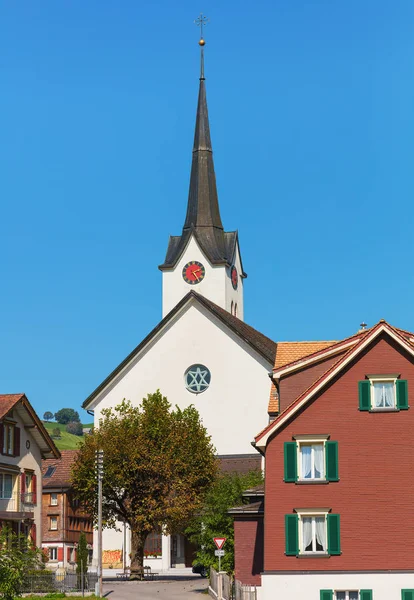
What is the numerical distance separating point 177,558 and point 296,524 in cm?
3713

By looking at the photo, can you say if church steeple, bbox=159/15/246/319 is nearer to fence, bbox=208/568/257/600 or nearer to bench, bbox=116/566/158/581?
bench, bbox=116/566/158/581

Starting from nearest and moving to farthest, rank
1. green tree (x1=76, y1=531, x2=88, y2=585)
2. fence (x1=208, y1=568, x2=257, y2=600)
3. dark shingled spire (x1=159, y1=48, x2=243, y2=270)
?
fence (x1=208, y1=568, x2=257, y2=600), green tree (x1=76, y1=531, x2=88, y2=585), dark shingled spire (x1=159, y1=48, x2=243, y2=270)

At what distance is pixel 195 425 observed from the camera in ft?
211

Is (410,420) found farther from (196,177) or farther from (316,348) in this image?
(196,177)

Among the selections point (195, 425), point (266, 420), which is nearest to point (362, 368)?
point (195, 425)

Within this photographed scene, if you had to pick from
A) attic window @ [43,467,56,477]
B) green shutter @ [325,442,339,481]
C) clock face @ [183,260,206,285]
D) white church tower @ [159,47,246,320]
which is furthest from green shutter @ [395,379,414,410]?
attic window @ [43,467,56,477]

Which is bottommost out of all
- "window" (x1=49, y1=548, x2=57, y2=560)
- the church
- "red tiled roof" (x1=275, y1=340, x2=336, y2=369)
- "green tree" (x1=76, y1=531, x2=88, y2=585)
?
"green tree" (x1=76, y1=531, x2=88, y2=585)

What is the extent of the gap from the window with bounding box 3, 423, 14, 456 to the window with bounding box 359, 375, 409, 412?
26440 mm

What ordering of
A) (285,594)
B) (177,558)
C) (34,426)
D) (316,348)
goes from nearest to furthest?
(285,594)
(316,348)
(34,426)
(177,558)

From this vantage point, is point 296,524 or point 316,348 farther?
point 316,348

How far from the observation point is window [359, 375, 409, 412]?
39.0 m

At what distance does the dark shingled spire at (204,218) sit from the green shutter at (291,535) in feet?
165

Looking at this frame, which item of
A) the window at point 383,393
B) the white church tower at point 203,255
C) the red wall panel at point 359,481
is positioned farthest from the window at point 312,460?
the white church tower at point 203,255

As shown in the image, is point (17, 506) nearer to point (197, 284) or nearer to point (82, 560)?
point (82, 560)
